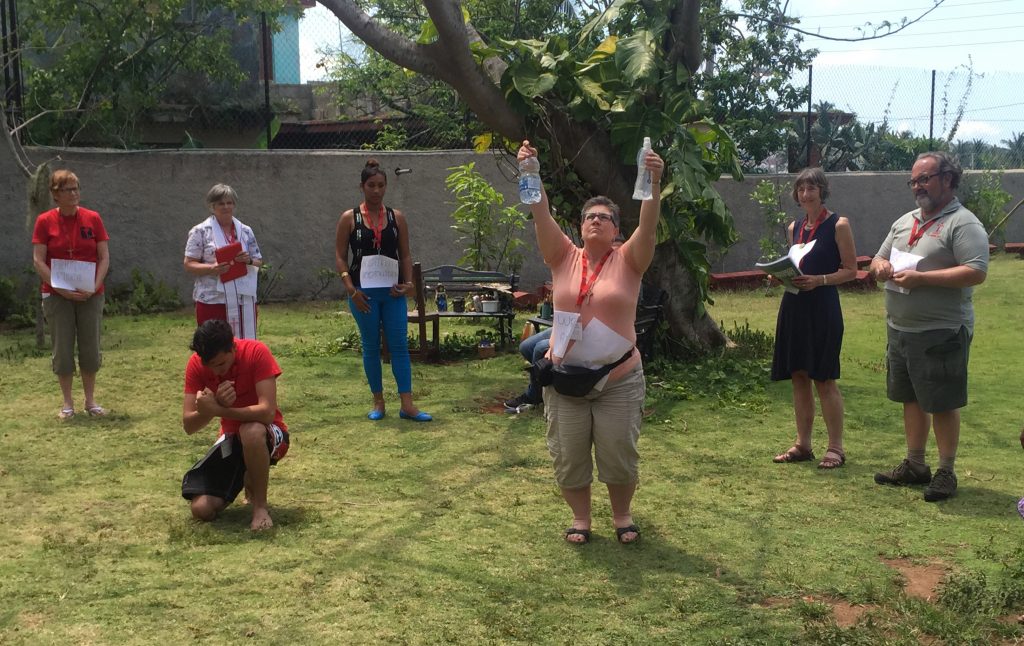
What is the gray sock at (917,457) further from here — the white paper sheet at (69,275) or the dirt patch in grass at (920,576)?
the white paper sheet at (69,275)

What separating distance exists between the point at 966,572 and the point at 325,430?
4118mm

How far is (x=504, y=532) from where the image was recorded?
5082mm

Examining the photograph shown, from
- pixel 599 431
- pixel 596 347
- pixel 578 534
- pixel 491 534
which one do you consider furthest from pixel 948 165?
pixel 491 534

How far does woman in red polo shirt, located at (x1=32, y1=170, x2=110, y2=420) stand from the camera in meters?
7.32

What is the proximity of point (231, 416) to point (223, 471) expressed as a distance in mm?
460

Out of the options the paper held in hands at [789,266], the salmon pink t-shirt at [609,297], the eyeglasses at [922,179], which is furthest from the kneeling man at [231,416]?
the eyeglasses at [922,179]

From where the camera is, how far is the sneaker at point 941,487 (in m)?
5.51

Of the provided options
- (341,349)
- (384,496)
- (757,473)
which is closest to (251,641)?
(384,496)

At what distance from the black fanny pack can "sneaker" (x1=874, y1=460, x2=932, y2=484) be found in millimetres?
2006

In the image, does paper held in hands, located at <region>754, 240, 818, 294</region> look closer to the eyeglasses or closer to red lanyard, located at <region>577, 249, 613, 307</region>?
the eyeglasses

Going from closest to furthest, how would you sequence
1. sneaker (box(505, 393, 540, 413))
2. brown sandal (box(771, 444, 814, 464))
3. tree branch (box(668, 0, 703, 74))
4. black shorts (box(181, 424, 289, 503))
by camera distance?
black shorts (box(181, 424, 289, 503))
brown sandal (box(771, 444, 814, 464))
sneaker (box(505, 393, 540, 413))
tree branch (box(668, 0, 703, 74))

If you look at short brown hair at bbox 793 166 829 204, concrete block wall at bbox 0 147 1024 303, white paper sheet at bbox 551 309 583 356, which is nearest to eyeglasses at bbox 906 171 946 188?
short brown hair at bbox 793 166 829 204

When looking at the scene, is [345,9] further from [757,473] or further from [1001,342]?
[1001,342]

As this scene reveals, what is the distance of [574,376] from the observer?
182 inches
